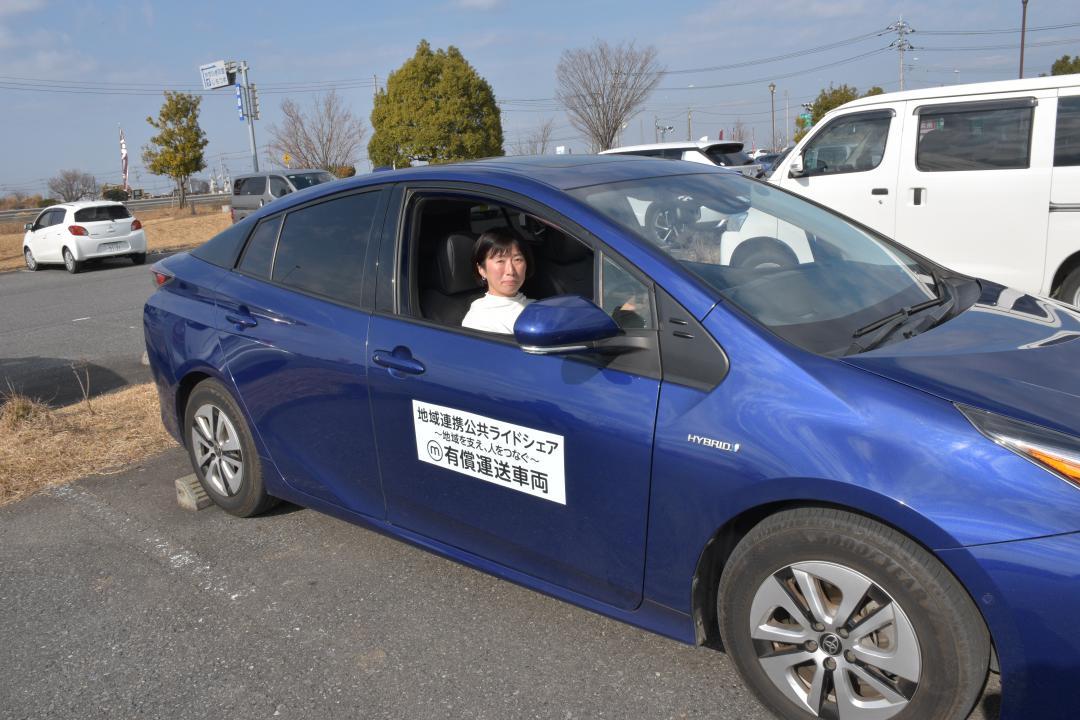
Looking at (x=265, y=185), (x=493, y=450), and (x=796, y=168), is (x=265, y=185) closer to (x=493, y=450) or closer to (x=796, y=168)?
(x=796, y=168)

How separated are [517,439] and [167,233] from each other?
28.5 metres

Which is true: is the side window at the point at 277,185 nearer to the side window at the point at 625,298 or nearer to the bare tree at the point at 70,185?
the side window at the point at 625,298

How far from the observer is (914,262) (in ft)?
11.0

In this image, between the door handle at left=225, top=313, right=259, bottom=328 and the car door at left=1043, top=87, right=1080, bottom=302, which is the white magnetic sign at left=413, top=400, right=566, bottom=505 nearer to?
the door handle at left=225, top=313, right=259, bottom=328

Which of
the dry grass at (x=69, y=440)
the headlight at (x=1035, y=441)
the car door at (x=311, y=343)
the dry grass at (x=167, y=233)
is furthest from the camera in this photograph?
the dry grass at (x=167, y=233)

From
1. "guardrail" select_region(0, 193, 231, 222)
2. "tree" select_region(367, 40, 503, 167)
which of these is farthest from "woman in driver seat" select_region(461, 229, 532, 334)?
"guardrail" select_region(0, 193, 231, 222)

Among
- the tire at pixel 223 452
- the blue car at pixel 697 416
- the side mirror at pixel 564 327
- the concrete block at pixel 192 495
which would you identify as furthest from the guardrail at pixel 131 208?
the side mirror at pixel 564 327

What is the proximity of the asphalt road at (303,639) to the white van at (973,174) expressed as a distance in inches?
214

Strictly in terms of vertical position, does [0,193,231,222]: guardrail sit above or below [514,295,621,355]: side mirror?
below

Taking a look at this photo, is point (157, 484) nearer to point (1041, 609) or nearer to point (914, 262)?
point (914, 262)

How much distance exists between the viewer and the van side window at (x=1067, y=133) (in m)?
6.62

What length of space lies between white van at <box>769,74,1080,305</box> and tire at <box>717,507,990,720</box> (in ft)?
18.3

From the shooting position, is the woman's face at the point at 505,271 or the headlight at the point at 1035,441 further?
the woman's face at the point at 505,271

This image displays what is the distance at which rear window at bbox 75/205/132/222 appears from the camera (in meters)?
19.6
